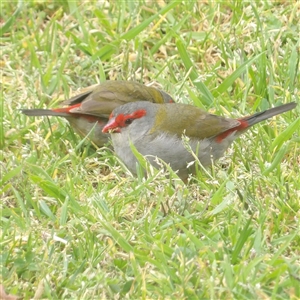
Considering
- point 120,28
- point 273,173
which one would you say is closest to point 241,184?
point 273,173

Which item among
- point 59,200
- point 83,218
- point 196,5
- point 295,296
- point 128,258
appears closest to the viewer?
point 295,296

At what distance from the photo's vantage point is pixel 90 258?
4.44m

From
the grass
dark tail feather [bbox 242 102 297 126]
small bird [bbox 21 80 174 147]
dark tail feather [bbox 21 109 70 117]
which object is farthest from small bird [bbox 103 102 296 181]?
dark tail feather [bbox 21 109 70 117]

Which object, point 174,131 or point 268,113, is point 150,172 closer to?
point 174,131

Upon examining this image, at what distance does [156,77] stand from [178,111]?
99cm

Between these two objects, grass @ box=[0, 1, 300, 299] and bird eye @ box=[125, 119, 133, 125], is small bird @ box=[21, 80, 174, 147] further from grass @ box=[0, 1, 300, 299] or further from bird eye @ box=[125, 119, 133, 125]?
bird eye @ box=[125, 119, 133, 125]

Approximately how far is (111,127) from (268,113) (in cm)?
104

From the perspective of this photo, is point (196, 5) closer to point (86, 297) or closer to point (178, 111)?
point (178, 111)

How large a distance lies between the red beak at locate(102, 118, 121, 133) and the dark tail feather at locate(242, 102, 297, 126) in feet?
2.83

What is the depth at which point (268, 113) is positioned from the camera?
5656 millimetres

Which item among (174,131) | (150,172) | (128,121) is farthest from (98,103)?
(150,172)

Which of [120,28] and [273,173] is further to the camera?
[120,28]

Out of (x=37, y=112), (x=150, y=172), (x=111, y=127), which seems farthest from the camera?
(x=37, y=112)

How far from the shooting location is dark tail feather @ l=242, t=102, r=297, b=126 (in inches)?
223
